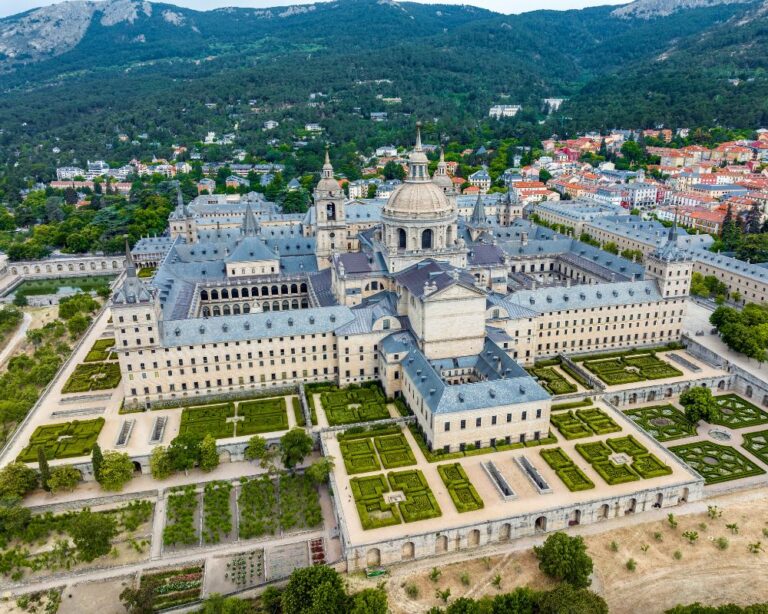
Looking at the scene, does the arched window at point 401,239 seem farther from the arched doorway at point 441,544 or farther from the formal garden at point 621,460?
the arched doorway at point 441,544

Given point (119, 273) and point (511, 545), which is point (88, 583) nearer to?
point (511, 545)

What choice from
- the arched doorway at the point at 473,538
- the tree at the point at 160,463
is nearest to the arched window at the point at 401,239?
the tree at the point at 160,463

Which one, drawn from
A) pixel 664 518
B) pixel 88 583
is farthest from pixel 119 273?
pixel 664 518

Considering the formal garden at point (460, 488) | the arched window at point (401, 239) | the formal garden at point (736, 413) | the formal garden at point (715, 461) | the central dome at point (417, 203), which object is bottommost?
the formal garden at point (715, 461)

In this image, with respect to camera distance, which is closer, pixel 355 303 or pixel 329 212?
pixel 355 303

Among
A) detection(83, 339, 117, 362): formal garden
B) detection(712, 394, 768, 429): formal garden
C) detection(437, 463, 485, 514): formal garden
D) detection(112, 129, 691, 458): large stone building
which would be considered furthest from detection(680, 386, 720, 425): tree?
detection(83, 339, 117, 362): formal garden

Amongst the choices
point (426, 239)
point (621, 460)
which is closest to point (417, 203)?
point (426, 239)

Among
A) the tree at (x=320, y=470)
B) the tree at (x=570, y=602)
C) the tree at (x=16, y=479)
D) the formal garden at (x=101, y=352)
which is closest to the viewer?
the tree at (x=570, y=602)

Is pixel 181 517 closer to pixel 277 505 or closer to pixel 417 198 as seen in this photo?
pixel 277 505
